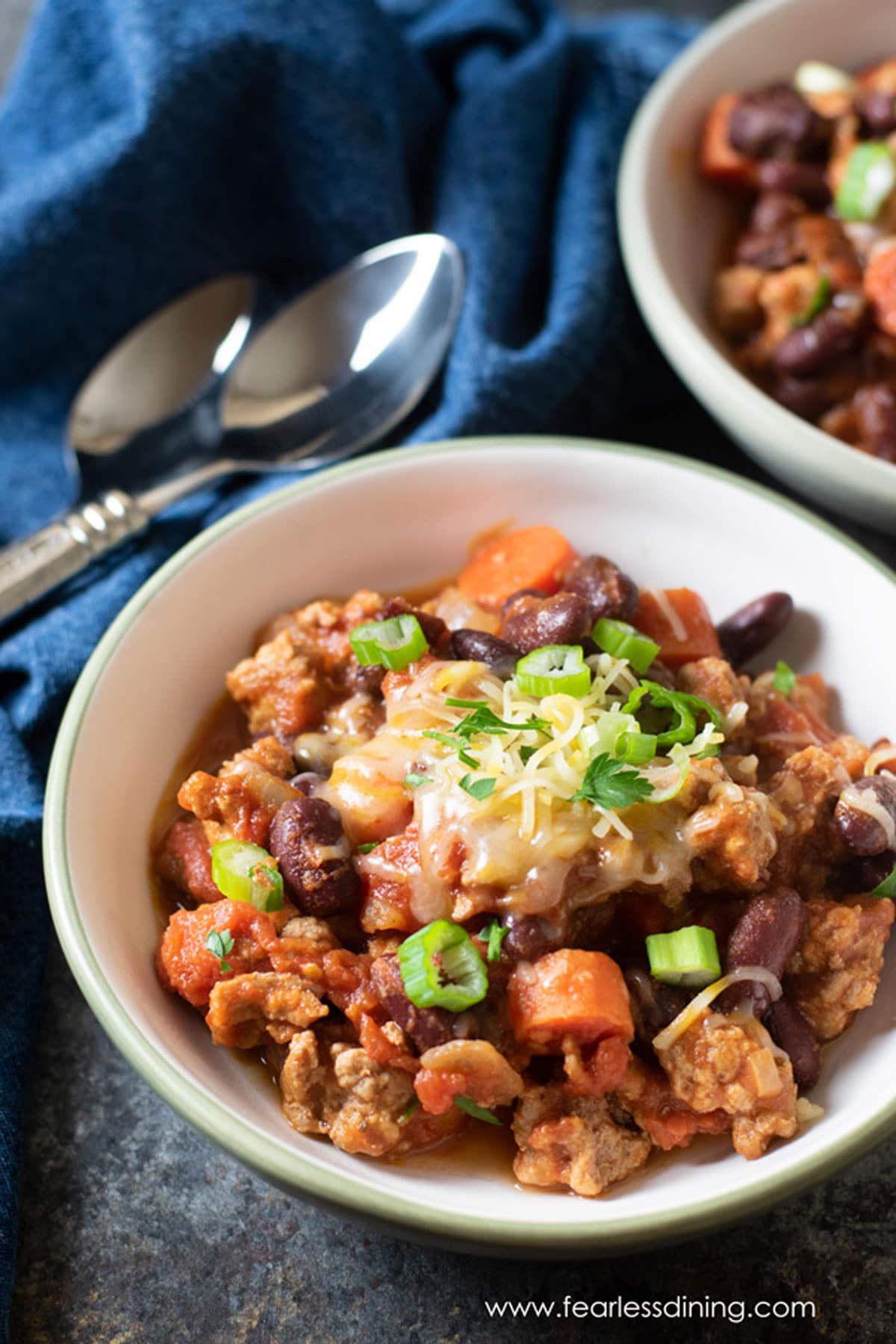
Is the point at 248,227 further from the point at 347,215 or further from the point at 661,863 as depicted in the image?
the point at 661,863

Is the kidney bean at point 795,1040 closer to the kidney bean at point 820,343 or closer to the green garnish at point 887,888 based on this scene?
the green garnish at point 887,888

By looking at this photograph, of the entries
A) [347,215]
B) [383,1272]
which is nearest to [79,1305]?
[383,1272]

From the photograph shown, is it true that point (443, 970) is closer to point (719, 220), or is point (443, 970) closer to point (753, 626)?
point (753, 626)

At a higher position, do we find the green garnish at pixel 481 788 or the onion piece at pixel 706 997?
the green garnish at pixel 481 788

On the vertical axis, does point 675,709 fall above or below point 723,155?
below

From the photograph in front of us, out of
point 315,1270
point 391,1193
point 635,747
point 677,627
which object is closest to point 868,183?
point 677,627

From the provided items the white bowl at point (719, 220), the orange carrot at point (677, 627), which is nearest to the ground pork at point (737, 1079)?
the orange carrot at point (677, 627)
